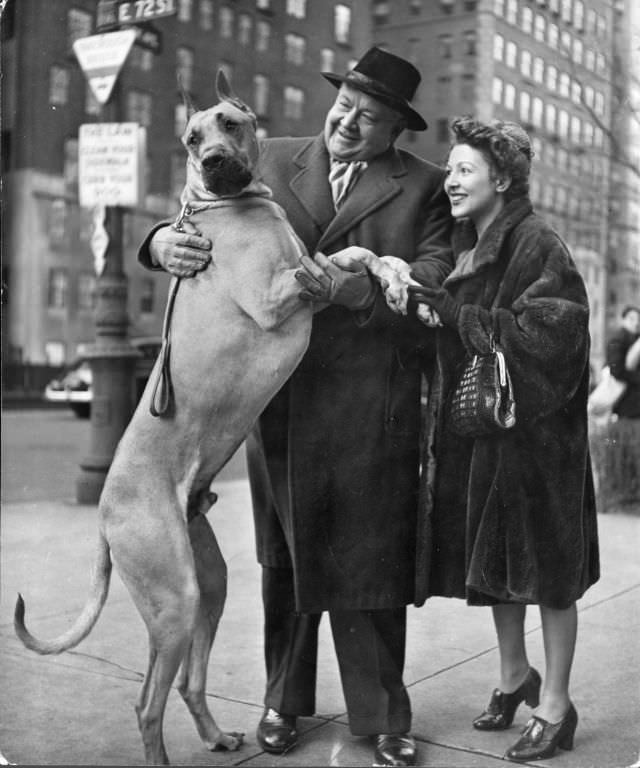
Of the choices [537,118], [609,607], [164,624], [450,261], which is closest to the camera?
[164,624]

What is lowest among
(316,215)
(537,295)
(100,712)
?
(100,712)

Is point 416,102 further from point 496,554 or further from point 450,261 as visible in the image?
point 496,554

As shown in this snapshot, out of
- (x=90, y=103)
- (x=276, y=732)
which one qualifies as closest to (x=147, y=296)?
(x=90, y=103)

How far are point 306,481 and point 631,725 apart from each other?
137 centimetres

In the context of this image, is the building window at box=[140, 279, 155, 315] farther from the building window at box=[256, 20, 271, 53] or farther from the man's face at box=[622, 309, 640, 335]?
the building window at box=[256, 20, 271, 53]

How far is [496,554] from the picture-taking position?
Answer: 9.81 ft

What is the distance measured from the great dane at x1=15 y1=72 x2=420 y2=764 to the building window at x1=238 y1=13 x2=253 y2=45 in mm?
Result: 985

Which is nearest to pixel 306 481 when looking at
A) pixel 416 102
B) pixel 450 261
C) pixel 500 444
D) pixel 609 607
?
pixel 500 444

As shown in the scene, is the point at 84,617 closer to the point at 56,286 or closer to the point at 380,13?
the point at 380,13

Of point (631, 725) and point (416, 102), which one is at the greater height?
point (416, 102)

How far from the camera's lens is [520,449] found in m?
2.96

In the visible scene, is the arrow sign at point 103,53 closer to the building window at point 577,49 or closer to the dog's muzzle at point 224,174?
the dog's muzzle at point 224,174

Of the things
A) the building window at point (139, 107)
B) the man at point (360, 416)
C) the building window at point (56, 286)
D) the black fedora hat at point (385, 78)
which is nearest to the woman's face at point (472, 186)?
the man at point (360, 416)

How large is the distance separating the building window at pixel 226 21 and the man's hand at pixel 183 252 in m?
1.12
